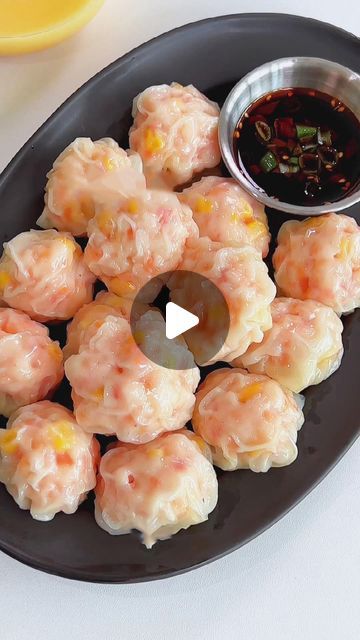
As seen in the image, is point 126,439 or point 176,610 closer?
point 126,439

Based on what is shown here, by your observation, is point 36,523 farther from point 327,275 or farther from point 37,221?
point 327,275

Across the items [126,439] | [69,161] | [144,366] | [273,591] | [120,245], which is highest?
[69,161]

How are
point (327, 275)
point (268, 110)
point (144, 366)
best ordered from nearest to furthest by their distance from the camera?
point (144, 366) < point (327, 275) < point (268, 110)

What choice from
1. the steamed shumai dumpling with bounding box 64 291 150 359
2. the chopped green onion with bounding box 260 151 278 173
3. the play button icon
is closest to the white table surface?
the play button icon

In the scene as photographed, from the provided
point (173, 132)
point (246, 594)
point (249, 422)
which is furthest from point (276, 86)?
point (246, 594)

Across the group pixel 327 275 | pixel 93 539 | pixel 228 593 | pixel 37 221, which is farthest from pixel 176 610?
pixel 37 221

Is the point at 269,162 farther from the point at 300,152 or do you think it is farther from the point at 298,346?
the point at 298,346

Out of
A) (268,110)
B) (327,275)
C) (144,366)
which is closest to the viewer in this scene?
(144,366)

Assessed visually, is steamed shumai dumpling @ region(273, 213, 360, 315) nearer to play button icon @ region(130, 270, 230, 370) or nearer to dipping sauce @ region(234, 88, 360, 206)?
dipping sauce @ region(234, 88, 360, 206)
